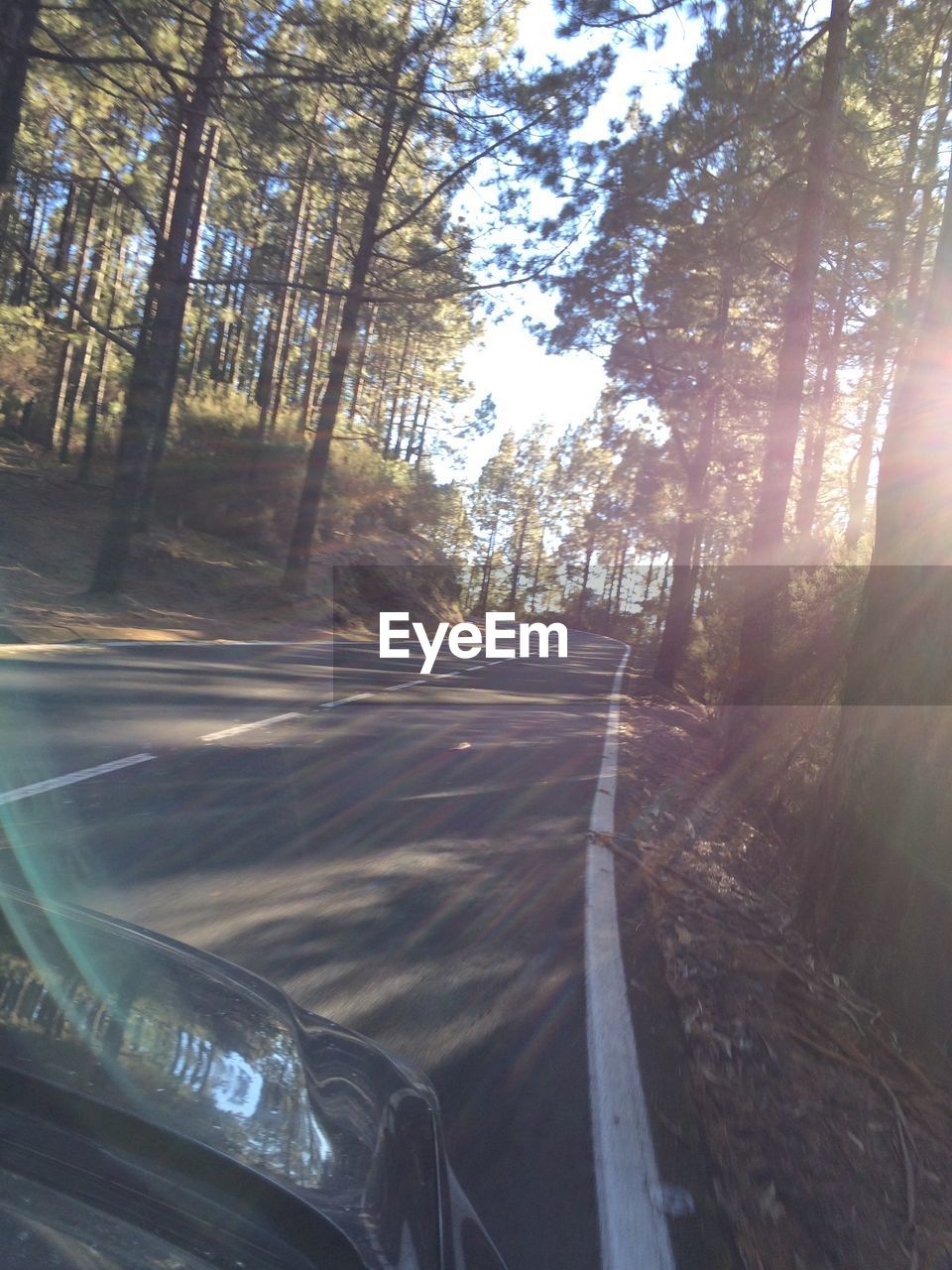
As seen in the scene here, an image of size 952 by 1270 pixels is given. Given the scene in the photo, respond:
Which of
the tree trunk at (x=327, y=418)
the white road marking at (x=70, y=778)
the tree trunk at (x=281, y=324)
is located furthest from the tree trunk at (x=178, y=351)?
the white road marking at (x=70, y=778)

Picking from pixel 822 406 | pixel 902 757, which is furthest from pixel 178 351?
pixel 902 757

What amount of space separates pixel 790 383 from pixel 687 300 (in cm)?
858

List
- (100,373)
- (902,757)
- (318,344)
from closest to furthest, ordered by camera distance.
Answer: (902,757) → (100,373) → (318,344)

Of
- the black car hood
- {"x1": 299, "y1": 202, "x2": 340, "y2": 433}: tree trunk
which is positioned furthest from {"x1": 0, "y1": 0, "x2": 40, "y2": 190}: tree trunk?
{"x1": 299, "y1": 202, "x2": 340, "y2": 433}: tree trunk

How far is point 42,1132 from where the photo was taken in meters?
1.80

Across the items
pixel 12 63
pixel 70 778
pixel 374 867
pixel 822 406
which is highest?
pixel 822 406

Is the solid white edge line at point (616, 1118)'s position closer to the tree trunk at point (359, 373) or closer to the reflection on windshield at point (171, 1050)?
the reflection on windshield at point (171, 1050)

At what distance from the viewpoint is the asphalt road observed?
336 cm

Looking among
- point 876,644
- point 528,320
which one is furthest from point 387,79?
point 876,644

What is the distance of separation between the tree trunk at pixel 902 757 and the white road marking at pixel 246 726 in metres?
5.79

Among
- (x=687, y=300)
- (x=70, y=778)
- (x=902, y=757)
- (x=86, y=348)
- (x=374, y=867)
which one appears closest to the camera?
(x=902, y=757)

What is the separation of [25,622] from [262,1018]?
546 inches

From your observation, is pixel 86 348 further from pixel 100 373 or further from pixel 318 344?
pixel 318 344

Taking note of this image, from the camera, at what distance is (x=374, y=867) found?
609 cm
